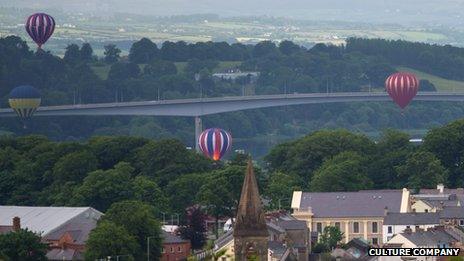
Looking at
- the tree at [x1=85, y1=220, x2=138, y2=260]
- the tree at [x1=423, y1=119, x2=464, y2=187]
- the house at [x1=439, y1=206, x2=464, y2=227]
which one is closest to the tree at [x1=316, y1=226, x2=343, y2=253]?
the house at [x1=439, y1=206, x2=464, y2=227]

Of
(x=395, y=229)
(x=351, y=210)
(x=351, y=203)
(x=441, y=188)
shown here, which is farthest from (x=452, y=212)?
(x=441, y=188)

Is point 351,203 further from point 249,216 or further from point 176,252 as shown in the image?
point 249,216

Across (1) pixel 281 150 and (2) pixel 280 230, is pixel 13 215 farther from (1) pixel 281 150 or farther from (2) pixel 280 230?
(1) pixel 281 150

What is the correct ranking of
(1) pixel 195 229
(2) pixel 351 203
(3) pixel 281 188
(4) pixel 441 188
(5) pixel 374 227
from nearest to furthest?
(1) pixel 195 229 → (5) pixel 374 227 → (2) pixel 351 203 → (3) pixel 281 188 → (4) pixel 441 188

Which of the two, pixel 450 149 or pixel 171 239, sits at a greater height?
pixel 171 239

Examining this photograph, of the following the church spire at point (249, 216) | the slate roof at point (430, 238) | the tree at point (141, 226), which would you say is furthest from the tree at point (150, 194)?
the church spire at point (249, 216)

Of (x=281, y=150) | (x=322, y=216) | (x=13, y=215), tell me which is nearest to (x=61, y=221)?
(x=13, y=215)
